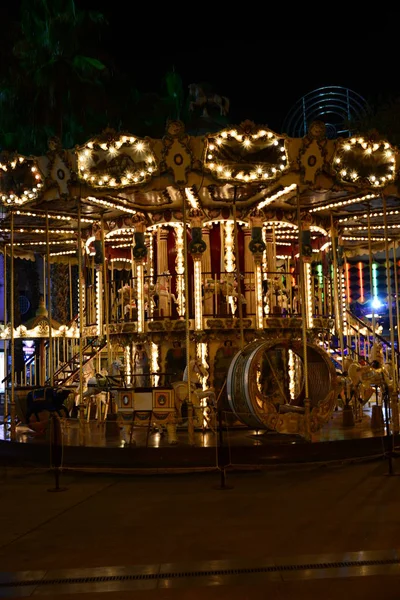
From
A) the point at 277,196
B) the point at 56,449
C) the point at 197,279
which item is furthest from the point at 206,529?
the point at 277,196

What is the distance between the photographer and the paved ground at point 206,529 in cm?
666

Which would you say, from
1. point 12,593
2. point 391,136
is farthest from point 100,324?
point 391,136

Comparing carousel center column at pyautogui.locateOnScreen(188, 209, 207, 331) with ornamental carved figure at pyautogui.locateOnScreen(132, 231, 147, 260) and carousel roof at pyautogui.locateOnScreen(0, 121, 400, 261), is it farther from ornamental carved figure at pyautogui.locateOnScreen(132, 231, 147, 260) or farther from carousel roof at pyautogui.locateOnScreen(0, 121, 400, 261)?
ornamental carved figure at pyautogui.locateOnScreen(132, 231, 147, 260)

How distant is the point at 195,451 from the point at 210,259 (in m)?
6.82

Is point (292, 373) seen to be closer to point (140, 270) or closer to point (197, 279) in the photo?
point (197, 279)

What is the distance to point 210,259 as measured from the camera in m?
18.9

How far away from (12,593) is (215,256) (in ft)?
43.0

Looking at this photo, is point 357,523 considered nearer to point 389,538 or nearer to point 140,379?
point 389,538

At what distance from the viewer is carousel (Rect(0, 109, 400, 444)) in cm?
1458

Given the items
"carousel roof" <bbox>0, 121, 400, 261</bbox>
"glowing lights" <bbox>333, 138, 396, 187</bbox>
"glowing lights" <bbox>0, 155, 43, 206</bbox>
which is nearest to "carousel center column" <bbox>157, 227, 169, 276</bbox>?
"carousel roof" <bbox>0, 121, 400, 261</bbox>

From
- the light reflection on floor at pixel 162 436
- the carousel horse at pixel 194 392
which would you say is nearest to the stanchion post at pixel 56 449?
the light reflection on floor at pixel 162 436

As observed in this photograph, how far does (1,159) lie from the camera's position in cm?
1597

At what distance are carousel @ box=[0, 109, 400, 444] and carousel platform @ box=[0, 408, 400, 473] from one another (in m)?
0.49

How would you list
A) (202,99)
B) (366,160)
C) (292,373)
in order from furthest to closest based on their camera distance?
(202,99), (292,373), (366,160)
